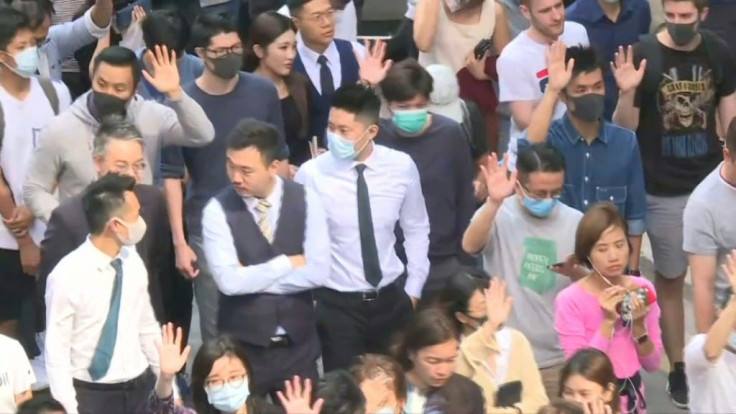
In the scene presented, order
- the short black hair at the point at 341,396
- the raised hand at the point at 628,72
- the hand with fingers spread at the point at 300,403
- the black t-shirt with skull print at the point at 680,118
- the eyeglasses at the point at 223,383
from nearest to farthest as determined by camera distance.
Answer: the hand with fingers spread at the point at 300,403, the short black hair at the point at 341,396, the eyeglasses at the point at 223,383, the raised hand at the point at 628,72, the black t-shirt with skull print at the point at 680,118

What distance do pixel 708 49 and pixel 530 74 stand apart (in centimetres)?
87

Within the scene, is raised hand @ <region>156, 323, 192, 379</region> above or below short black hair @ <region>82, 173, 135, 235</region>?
below

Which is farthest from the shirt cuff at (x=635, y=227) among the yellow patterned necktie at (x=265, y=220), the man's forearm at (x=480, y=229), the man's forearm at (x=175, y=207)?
the man's forearm at (x=175, y=207)

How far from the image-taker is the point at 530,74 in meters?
7.84

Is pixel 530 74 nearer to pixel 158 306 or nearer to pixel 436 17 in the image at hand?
pixel 436 17

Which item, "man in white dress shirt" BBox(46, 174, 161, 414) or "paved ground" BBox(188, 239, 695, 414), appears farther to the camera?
"paved ground" BBox(188, 239, 695, 414)

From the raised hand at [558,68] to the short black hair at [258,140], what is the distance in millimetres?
1473

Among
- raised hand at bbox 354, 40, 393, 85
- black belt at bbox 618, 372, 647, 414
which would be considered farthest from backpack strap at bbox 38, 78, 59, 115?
black belt at bbox 618, 372, 647, 414

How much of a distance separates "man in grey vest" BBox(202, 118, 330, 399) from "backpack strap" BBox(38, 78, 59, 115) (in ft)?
4.00

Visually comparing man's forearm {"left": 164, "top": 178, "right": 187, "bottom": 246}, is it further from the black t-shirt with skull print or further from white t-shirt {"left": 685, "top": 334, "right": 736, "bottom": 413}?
white t-shirt {"left": 685, "top": 334, "right": 736, "bottom": 413}

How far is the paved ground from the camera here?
8.08 metres

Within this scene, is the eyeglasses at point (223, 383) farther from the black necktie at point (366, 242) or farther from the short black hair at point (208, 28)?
the short black hair at point (208, 28)

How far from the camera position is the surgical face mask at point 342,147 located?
6.88 meters

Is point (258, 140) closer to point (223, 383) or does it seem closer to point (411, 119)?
point (411, 119)
